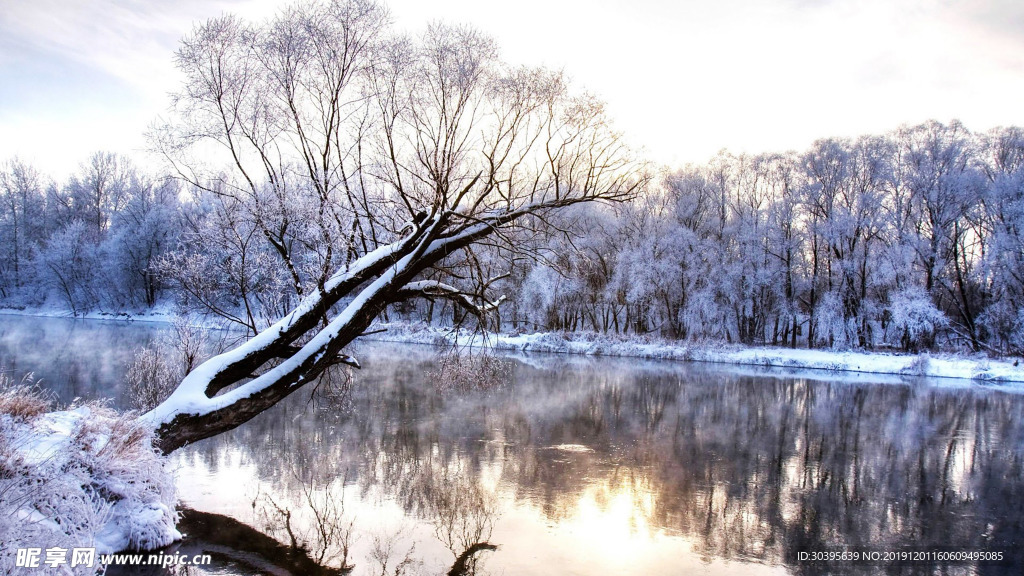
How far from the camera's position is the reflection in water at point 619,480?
23.4ft

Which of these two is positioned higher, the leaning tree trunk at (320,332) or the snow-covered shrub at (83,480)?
the leaning tree trunk at (320,332)

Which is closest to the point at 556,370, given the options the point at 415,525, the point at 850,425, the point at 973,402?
the point at 850,425

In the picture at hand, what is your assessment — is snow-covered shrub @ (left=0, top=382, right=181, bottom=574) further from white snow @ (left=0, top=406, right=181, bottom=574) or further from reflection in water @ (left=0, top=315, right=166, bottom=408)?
reflection in water @ (left=0, top=315, right=166, bottom=408)

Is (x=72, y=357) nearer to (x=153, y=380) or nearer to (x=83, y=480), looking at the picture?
(x=153, y=380)

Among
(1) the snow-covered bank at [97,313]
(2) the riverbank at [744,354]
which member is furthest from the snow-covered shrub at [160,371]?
(1) the snow-covered bank at [97,313]

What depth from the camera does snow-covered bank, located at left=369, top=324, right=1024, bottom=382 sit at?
979 inches

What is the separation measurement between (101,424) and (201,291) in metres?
2.44

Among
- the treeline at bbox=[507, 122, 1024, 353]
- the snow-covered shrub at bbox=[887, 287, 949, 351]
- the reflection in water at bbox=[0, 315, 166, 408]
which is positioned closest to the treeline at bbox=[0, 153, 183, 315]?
the reflection in water at bbox=[0, 315, 166, 408]

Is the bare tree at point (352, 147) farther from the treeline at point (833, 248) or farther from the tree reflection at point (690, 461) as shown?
the treeline at point (833, 248)

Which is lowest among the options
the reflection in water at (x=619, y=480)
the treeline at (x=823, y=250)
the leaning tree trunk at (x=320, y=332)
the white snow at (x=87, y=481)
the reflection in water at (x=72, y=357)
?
the reflection in water at (x=619, y=480)

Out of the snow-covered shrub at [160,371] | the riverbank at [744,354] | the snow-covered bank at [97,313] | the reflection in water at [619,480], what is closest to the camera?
the reflection in water at [619,480]

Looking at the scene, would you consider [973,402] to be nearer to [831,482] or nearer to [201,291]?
[831,482]

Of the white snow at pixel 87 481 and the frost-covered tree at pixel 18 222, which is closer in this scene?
the white snow at pixel 87 481

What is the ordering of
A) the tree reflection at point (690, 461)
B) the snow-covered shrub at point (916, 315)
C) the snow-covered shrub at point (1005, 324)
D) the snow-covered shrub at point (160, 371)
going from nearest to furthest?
the tree reflection at point (690, 461) < the snow-covered shrub at point (160, 371) < the snow-covered shrub at point (1005, 324) < the snow-covered shrub at point (916, 315)
